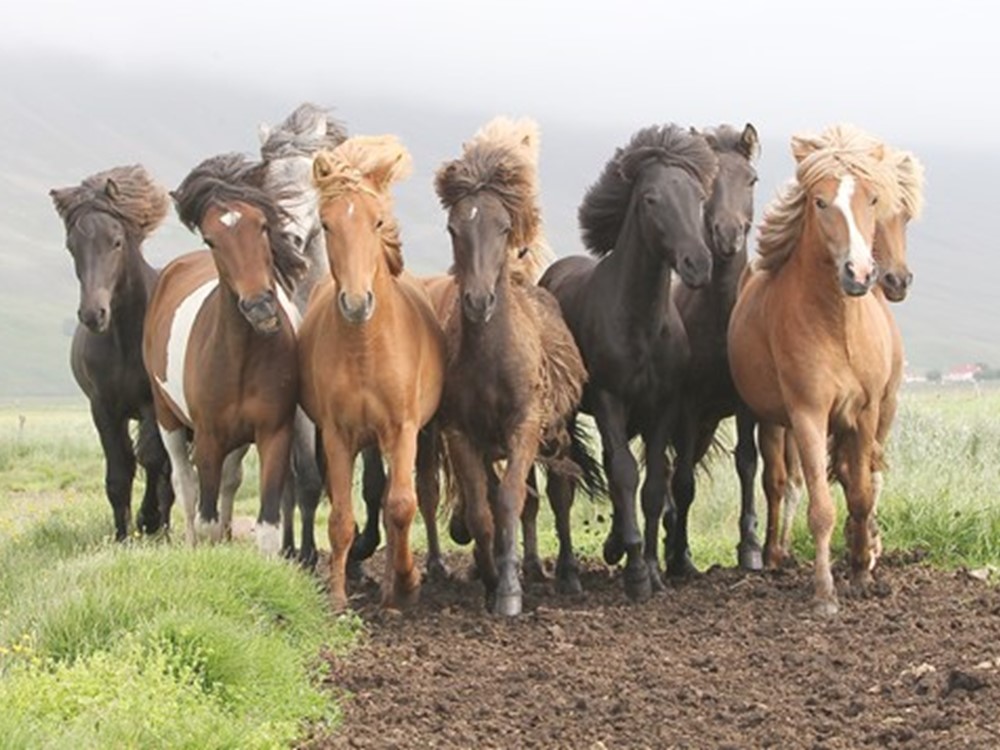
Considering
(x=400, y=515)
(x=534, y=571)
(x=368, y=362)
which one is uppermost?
(x=368, y=362)

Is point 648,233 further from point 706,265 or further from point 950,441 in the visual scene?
point 950,441

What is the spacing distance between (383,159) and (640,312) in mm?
1939

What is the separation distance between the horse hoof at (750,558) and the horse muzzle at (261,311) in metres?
3.67

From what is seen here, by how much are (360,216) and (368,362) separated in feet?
2.66

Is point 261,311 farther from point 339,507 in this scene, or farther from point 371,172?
point 339,507

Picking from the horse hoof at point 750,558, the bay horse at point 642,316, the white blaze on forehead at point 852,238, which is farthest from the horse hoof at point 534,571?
the white blaze on forehead at point 852,238

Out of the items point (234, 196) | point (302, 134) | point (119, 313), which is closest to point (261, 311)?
point (234, 196)

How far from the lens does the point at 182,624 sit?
24.5 feet

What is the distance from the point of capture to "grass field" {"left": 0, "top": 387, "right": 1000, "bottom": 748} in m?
6.33

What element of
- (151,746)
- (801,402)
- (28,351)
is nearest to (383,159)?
(801,402)

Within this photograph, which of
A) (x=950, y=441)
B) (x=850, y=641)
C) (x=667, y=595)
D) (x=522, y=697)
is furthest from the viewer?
(x=950, y=441)

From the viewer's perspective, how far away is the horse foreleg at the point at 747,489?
11.6m

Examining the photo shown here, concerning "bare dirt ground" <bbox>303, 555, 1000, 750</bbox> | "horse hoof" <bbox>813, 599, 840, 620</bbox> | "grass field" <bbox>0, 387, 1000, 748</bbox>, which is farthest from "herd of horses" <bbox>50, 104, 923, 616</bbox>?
"grass field" <bbox>0, 387, 1000, 748</bbox>

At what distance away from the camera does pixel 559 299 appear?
11.7 meters
